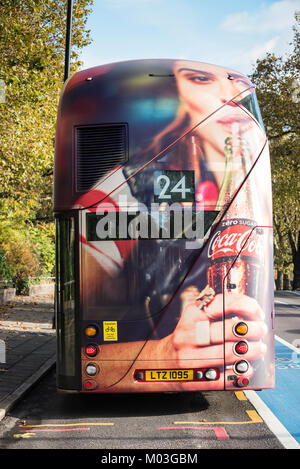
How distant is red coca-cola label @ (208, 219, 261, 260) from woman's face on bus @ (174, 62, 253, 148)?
36.5 inches

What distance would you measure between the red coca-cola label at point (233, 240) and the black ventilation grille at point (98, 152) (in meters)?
1.35

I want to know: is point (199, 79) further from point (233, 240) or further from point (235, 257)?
point (235, 257)

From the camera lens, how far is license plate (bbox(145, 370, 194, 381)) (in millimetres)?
6840

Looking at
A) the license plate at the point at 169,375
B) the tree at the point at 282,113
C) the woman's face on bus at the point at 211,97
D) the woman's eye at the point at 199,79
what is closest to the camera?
the license plate at the point at 169,375

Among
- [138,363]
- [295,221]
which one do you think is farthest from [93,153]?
[295,221]

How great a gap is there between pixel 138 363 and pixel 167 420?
2.70 feet

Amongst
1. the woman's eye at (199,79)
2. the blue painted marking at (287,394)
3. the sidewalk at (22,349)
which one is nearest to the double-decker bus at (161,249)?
the woman's eye at (199,79)

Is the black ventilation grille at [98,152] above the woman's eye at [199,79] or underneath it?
underneath

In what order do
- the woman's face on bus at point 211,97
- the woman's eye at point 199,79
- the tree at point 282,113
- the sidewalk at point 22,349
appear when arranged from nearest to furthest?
A: the woman's face on bus at point 211,97 → the woman's eye at point 199,79 → the sidewalk at point 22,349 → the tree at point 282,113

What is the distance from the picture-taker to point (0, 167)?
16.6 meters

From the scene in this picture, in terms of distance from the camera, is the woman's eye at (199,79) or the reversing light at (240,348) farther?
the woman's eye at (199,79)

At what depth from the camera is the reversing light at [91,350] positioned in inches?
271

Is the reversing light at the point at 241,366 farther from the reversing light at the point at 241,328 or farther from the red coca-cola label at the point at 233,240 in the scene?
the red coca-cola label at the point at 233,240

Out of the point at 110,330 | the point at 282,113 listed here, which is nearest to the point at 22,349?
the point at 110,330
